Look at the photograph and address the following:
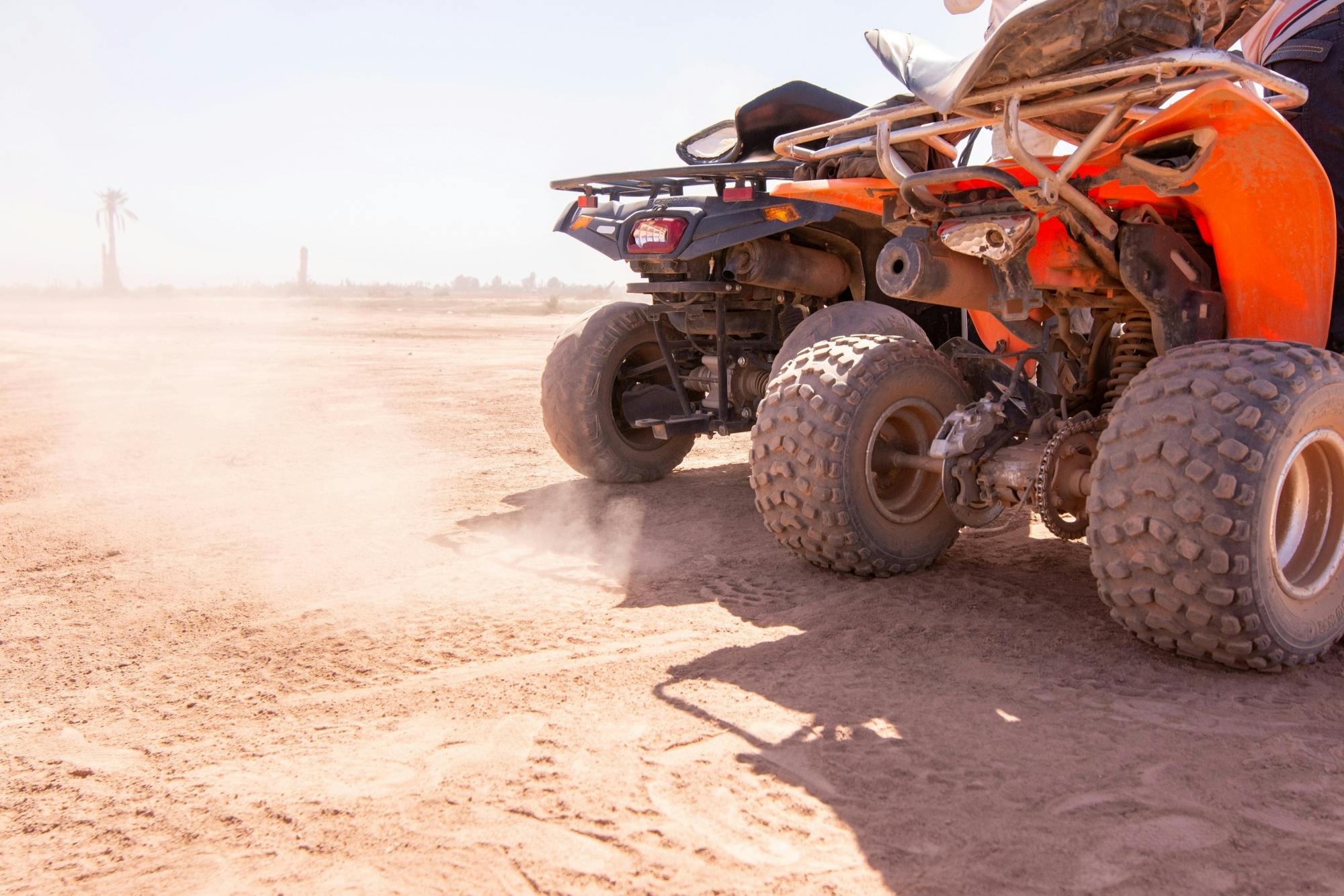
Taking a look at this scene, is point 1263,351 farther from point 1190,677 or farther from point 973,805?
point 973,805

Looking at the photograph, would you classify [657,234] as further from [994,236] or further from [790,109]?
[994,236]

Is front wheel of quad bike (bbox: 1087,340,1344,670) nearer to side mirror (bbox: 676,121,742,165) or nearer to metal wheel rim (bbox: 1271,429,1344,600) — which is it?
metal wheel rim (bbox: 1271,429,1344,600)

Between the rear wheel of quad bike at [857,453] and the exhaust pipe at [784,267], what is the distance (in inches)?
57.6

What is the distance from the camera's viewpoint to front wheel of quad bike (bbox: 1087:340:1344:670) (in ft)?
9.60

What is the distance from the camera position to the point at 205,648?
3.59 m

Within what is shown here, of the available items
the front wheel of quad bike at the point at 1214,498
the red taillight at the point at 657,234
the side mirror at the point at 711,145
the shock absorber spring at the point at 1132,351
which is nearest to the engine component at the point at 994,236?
the front wheel of quad bike at the point at 1214,498

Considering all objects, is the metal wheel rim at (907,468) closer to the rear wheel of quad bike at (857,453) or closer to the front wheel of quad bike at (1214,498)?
the rear wheel of quad bike at (857,453)

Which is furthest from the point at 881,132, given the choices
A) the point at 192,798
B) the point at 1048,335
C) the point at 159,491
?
the point at 159,491

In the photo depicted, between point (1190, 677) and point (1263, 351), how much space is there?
0.94 meters

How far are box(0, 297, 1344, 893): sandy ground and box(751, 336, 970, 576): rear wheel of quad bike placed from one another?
19 centimetres

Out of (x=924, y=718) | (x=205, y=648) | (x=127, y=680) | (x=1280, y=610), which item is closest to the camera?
(x=924, y=718)

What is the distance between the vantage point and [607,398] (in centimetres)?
638

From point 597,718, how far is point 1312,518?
89.1 inches

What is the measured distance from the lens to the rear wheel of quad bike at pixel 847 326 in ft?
17.1
